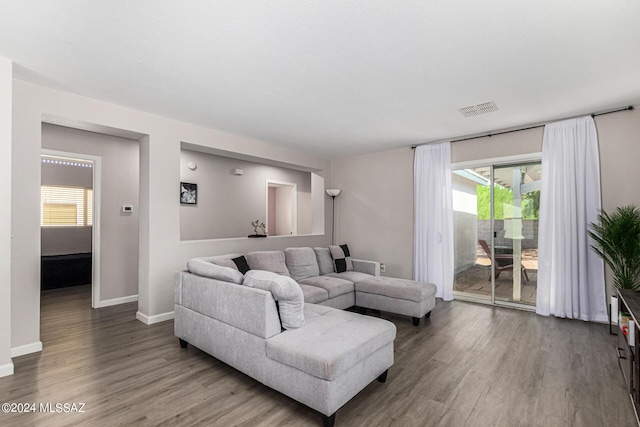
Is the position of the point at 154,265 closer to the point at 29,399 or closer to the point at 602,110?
the point at 29,399

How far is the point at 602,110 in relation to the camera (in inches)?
147

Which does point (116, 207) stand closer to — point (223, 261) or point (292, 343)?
point (223, 261)

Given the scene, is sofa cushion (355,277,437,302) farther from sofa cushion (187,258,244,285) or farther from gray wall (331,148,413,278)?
sofa cushion (187,258,244,285)

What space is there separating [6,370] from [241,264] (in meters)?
2.13

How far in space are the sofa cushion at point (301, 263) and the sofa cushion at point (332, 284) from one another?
0.42 feet

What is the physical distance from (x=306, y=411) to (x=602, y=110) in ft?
15.3

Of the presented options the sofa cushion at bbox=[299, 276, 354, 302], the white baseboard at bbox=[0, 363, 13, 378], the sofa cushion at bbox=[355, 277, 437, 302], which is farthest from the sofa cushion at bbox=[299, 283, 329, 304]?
the white baseboard at bbox=[0, 363, 13, 378]

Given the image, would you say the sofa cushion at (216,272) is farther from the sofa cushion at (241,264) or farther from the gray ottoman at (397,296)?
the gray ottoman at (397,296)

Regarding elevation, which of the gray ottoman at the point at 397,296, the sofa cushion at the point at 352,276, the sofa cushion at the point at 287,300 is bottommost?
the gray ottoman at the point at 397,296

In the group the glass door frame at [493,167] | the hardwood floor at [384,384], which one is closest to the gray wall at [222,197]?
the hardwood floor at [384,384]

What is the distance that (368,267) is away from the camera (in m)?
4.95

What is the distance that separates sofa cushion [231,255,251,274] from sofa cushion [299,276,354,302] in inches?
34.0

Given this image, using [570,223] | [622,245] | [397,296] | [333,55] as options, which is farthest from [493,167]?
[333,55]

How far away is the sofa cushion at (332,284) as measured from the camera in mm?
3966
